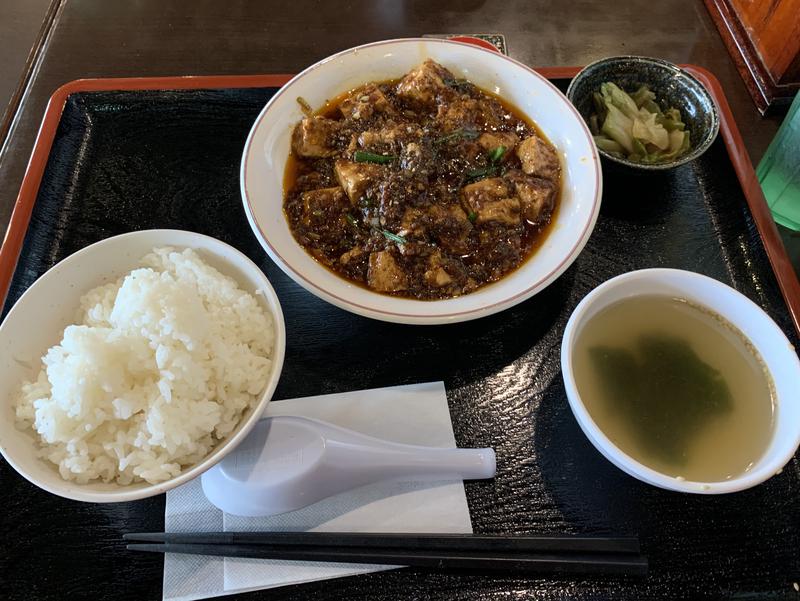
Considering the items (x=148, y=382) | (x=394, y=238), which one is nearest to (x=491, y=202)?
(x=394, y=238)

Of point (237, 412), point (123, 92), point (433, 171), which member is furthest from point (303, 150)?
point (237, 412)

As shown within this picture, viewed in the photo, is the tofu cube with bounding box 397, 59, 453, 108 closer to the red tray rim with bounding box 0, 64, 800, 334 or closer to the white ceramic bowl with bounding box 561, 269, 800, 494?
the red tray rim with bounding box 0, 64, 800, 334

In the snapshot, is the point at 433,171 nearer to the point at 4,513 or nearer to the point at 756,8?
the point at 4,513

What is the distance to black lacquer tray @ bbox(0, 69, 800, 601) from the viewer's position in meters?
1.57

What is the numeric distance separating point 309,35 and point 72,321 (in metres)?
2.17

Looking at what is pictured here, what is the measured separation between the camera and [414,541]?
59.6 inches

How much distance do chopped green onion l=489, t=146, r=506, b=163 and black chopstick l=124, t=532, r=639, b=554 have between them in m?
1.46

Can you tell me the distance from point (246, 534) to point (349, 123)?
5.34ft

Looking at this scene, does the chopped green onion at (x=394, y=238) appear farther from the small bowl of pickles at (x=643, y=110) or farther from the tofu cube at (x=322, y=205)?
the small bowl of pickles at (x=643, y=110)

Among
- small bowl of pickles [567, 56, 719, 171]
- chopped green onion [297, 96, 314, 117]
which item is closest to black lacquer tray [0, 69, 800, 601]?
small bowl of pickles [567, 56, 719, 171]

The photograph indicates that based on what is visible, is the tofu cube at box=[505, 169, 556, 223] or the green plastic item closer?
the tofu cube at box=[505, 169, 556, 223]

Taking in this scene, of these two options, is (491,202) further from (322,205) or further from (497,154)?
(322,205)

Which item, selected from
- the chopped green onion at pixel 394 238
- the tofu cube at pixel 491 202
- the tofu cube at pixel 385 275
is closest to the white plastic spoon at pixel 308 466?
the tofu cube at pixel 385 275

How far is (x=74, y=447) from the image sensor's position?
1.43 meters
